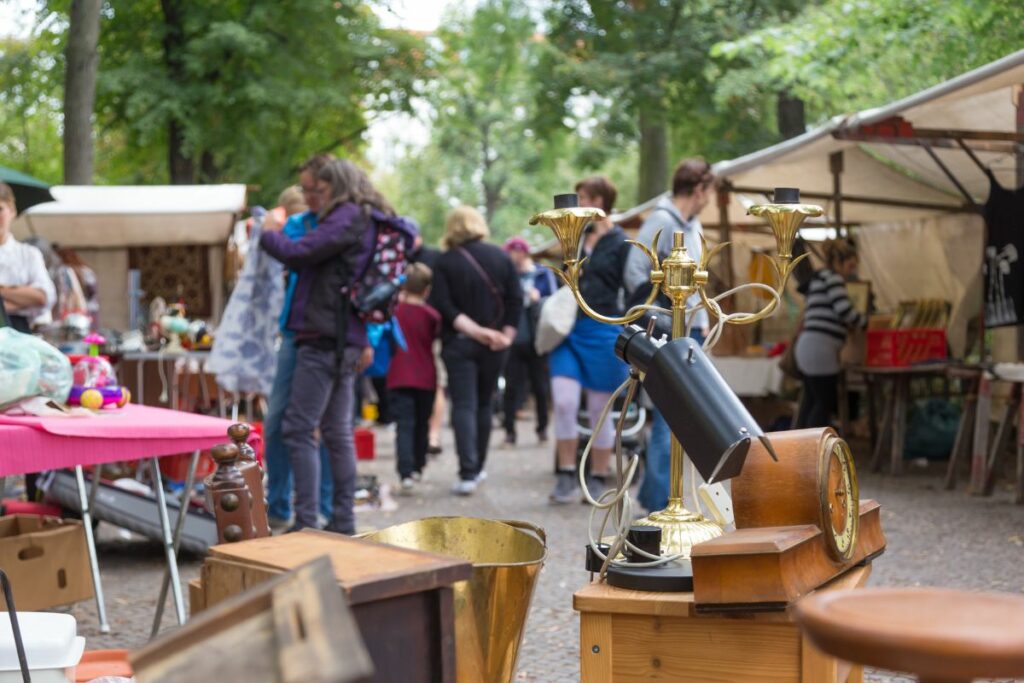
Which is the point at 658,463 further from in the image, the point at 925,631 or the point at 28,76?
the point at 28,76

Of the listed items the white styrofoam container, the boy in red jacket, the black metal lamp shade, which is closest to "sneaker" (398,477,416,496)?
the boy in red jacket

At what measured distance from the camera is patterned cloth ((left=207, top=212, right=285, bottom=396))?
290 inches

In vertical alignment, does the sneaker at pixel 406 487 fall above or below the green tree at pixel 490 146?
below

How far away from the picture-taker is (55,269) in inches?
354

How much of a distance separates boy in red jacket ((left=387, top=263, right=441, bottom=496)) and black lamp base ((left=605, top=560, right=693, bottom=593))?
20.3 feet

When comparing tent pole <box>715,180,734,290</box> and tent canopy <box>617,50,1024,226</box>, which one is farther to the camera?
tent pole <box>715,180,734,290</box>

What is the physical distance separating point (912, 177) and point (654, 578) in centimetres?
1025

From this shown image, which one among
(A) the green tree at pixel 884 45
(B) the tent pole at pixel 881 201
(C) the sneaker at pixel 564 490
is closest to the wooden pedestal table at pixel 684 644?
(C) the sneaker at pixel 564 490

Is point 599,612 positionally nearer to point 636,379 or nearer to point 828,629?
point 636,379

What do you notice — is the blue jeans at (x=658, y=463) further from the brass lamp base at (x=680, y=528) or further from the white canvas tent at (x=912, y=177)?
the brass lamp base at (x=680, y=528)

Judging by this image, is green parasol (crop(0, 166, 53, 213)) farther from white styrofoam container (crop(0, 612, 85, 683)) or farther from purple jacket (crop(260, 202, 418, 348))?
white styrofoam container (crop(0, 612, 85, 683))

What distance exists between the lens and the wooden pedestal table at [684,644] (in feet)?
8.81

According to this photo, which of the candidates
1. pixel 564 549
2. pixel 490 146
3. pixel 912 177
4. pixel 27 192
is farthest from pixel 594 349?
pixel 490 146

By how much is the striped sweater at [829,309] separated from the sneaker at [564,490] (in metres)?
2.89
